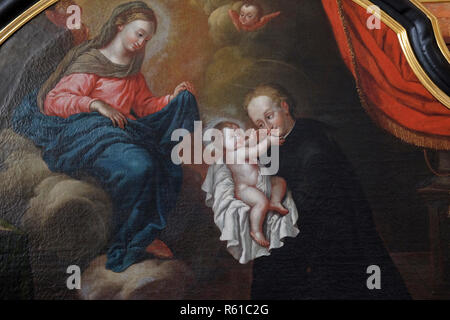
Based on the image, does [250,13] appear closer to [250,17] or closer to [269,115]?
[250,17]

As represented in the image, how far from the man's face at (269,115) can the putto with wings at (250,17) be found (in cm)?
72

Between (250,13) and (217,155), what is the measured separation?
55.2 inches

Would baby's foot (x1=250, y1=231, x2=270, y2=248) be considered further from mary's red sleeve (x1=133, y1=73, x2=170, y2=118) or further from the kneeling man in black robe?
mary's red sleeve (x1=133, y1=73, x2=170, y2=118)

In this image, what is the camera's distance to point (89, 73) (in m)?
4.73

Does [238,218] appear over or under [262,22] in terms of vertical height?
under

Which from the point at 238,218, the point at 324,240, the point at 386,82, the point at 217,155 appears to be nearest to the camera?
the point at 324,240

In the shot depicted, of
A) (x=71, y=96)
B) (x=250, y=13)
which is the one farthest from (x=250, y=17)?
(x=71, y=96)

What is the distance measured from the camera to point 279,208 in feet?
14.5

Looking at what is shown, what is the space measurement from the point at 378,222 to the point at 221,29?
225cm

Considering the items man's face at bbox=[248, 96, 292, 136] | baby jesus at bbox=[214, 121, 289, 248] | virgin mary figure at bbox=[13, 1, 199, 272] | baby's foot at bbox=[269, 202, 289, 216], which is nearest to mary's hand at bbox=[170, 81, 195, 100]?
virgin mary figure at bbox=[13, 1, 199, 272]

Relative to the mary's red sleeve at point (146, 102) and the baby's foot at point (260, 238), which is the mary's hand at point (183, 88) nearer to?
the mary's red sleeve at point (146, 102)
